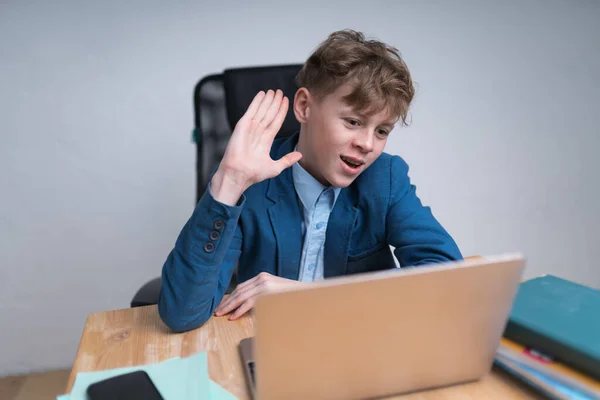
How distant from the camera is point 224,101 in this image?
1259 mm

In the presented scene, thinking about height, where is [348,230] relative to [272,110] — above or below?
below

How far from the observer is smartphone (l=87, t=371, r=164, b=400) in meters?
0.60

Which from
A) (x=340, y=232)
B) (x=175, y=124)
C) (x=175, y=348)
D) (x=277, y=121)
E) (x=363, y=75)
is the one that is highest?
(x=363, y=75)

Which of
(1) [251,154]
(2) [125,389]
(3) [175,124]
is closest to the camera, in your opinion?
(2) [125,389]

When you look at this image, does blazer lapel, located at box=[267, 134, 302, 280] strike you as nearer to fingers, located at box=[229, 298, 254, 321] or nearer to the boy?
the boy

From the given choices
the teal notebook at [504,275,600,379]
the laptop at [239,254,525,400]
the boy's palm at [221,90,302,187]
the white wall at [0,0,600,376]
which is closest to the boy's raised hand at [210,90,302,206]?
the boy's palm at [221,90,302,187]

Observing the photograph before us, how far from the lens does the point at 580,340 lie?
59 centimetres

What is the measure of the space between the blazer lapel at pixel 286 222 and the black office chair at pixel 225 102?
0.69 ft

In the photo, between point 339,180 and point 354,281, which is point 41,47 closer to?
point 339,180

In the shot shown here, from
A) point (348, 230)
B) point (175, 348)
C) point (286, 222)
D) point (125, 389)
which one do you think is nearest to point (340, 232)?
point (348, 230)

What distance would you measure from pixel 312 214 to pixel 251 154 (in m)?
0.26

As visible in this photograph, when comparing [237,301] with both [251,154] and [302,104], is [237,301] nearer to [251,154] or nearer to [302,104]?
[251,154]

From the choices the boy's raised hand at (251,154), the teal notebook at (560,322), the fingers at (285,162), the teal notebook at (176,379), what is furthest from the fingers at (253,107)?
the teal notebook at (560,322)

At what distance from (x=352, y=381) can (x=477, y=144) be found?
1719 mm
